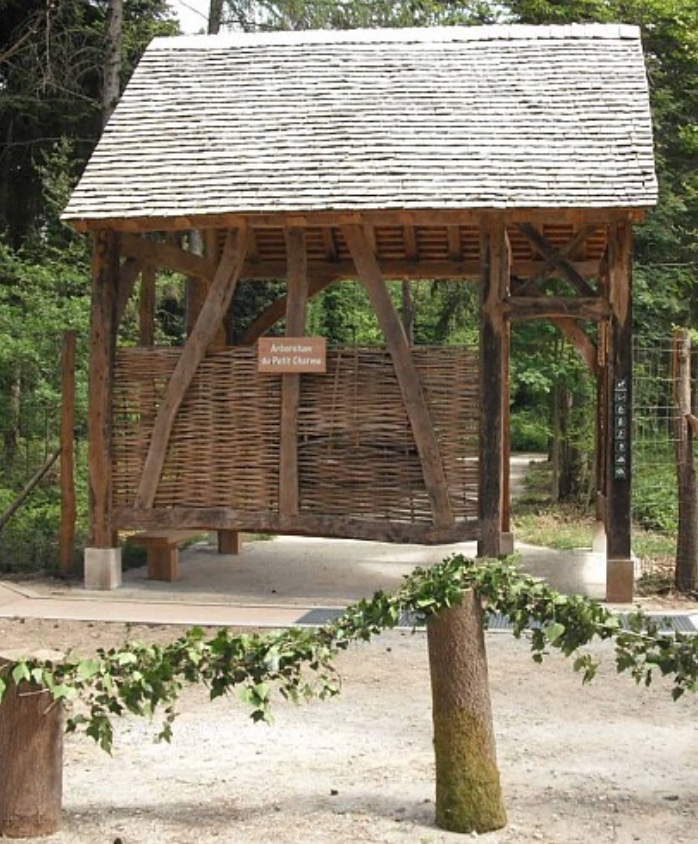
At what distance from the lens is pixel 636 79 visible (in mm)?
11516

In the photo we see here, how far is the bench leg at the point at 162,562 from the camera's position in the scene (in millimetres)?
11641

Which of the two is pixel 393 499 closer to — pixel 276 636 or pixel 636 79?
pixel 636 79

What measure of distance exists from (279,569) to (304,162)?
164 inches

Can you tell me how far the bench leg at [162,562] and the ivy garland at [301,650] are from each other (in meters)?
6.83

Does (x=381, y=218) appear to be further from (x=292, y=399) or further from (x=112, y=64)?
(x=112, y=64)

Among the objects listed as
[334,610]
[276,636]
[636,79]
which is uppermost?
[636,79]

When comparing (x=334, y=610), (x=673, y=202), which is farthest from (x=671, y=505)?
(x=334, y=610)

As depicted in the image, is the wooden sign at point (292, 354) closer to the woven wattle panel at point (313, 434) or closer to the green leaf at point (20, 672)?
the woven wattle panel at point (313, 434)

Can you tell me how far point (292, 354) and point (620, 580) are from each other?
3.45 metres

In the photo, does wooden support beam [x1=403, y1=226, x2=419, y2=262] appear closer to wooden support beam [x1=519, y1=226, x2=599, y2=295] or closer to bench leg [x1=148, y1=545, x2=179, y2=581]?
wooden support beam [x1=519, y1=226, x2=599, y2=295]

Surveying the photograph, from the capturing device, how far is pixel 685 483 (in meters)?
10.7

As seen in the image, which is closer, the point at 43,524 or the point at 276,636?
the point at 276,636

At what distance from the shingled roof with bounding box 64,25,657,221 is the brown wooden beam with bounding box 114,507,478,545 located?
2674 millimetres

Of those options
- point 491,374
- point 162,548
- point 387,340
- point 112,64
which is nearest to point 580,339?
point 491,374
